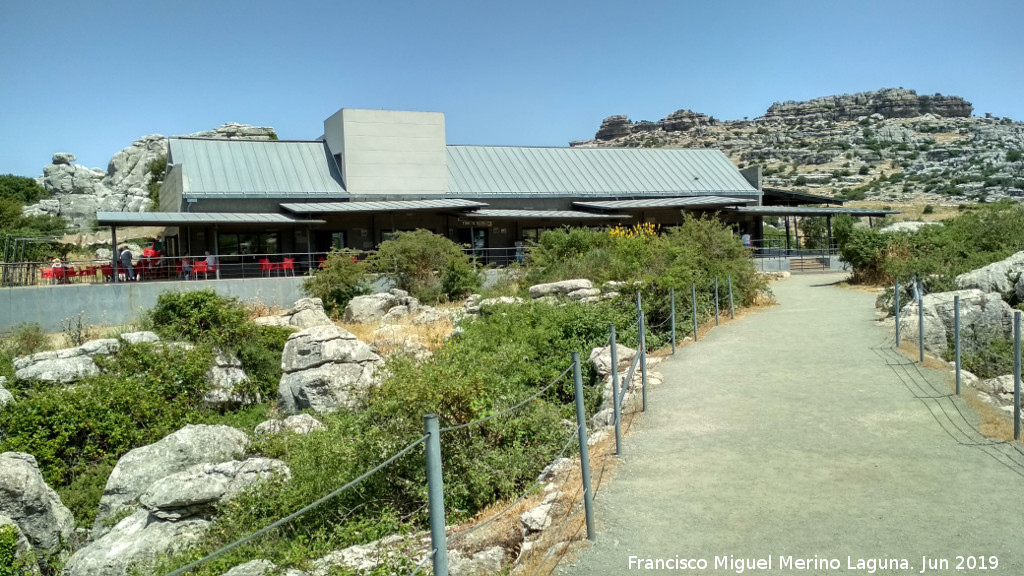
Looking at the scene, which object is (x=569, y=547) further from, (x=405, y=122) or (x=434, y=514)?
(x=405, y=122)

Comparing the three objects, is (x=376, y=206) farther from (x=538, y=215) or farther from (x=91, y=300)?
(x=91, y=300)

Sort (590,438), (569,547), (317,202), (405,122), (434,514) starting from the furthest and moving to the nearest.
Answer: (405,122), (317,202), (590,438), (569,547), (434,514)

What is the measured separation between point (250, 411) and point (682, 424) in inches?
423

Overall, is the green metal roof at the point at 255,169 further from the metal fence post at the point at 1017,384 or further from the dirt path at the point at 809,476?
the metal fence post at the point at 1017,384

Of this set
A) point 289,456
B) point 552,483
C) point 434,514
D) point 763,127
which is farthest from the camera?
point 763,127

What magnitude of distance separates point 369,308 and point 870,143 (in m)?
95.5

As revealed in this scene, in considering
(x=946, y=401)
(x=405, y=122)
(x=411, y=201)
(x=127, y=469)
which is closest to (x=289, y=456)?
(x=127, y=469)

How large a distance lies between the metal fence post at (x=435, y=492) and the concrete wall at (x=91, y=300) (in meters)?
23.2

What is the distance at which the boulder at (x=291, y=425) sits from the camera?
45.6 feet

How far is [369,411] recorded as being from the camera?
8.91 meters

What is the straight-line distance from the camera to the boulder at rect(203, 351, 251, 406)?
17.8m

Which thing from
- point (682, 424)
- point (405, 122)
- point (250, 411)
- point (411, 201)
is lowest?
point (250, 411)

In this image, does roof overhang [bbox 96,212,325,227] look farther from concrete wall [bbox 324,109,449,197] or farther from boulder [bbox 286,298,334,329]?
boulder [bbox 286,298,334,329]

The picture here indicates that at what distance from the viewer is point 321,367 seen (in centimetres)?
1661
